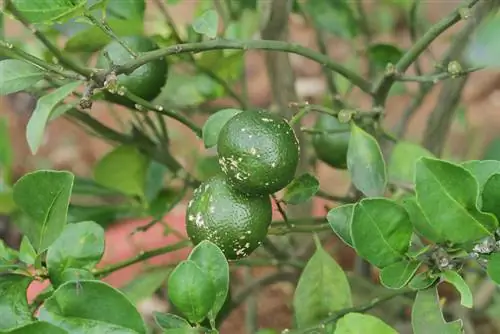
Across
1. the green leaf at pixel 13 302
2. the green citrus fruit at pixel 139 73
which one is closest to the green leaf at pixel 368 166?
the green citrus fruit at pixel 139 73

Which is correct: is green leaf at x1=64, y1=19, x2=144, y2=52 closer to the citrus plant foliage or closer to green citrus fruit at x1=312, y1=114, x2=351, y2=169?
the citrus plant foliage

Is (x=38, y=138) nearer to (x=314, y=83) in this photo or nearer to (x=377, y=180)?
(x=377, y=180)

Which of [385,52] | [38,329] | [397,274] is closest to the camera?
[38,329]

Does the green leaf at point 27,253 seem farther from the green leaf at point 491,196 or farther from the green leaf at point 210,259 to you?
the green leaf at point 491,196

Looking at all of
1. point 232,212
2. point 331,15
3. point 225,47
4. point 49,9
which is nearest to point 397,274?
point 232,212

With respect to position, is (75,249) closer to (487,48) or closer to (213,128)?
(213,128)

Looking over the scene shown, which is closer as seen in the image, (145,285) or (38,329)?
(38,329)

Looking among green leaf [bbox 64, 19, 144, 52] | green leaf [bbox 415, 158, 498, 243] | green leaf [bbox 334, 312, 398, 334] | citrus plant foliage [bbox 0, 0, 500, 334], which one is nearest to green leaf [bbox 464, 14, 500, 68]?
citrus plant foliage [bbox 0, 0, 500, 334]

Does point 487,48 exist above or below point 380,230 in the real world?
above
